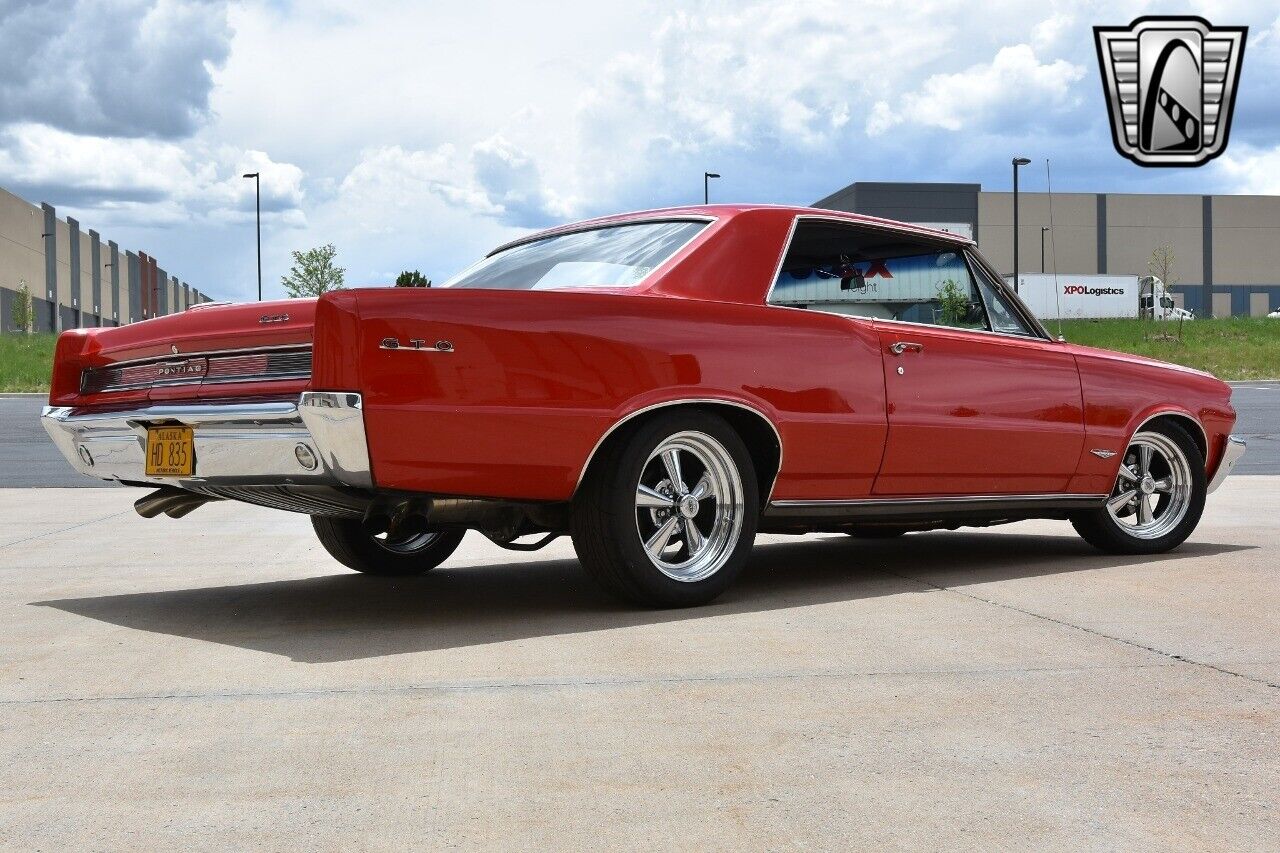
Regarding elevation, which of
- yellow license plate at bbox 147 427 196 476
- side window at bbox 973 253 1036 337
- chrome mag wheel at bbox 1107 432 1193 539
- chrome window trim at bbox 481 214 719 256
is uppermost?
chrome window trim at bbox 481 214 719 256

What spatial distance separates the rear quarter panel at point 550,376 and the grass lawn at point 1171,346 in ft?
103

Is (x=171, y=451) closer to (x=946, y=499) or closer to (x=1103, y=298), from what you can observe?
(x=946, y=499)

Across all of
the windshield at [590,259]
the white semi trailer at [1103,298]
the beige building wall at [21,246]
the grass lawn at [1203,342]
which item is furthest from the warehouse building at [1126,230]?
the windshield at [590,259]

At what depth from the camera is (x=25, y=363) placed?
1644 inches

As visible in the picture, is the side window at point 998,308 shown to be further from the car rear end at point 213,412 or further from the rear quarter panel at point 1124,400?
the car rear end at point 213,412

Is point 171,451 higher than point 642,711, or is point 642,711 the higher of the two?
point 171,451

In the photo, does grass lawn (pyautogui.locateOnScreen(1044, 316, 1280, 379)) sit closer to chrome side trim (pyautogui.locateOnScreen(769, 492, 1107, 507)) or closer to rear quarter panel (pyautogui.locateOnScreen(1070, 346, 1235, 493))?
rear quarter panel (pyautogui.locateOnScreen(1070, 346, 1235, 493))

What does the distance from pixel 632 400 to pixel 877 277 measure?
62.5 inches

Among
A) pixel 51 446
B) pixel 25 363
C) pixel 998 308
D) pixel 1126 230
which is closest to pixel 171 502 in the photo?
pixel 998 308

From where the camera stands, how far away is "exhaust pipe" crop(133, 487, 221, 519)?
207 inches

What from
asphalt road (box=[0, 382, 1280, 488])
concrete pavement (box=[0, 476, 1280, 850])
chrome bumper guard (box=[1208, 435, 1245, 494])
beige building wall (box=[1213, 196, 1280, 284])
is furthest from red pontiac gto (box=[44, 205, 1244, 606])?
beige building wall (box=[1213, 196, 1280, 284])

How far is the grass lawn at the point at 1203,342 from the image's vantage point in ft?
135

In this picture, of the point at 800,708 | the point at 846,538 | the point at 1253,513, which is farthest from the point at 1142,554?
the point at 800,708

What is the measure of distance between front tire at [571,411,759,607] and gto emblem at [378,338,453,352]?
74cm
